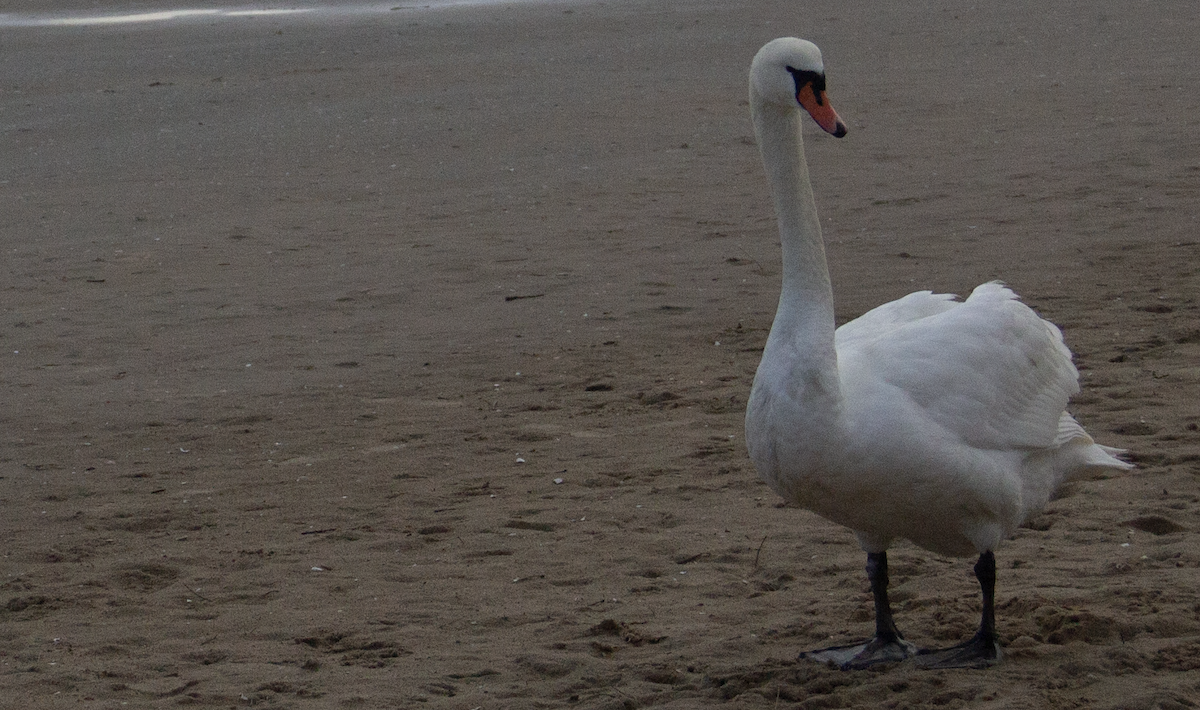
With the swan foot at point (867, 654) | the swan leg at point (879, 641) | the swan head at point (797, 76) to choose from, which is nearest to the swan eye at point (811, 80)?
the swan head at point (797, 76)

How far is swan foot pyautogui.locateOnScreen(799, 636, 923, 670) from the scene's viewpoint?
4168 mm

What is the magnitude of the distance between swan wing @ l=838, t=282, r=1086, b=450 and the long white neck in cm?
14

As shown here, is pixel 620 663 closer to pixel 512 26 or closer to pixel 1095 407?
pixel 1095 407

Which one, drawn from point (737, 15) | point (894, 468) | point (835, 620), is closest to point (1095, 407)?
point (835, 620)

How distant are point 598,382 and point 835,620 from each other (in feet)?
9.39

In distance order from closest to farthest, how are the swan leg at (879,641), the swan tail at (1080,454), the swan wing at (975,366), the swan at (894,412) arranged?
the swan at (894,412) < the swan wing at (975,366) < the swan leg at (879,641) < the swan tail at (1080,454)

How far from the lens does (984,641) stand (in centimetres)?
412

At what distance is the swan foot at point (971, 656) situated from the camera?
4078 mm

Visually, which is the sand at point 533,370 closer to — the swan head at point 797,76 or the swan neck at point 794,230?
the swan neck at point 794,230

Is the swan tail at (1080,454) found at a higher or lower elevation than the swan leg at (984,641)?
higher

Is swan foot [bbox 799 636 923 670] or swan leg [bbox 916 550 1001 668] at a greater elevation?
swan leg [bbox 916 550 1001 668]

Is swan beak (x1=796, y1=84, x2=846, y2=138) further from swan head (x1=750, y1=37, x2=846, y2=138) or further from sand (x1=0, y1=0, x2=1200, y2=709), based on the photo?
sand (x1=0, y1=0, x2=1200, y2=709)

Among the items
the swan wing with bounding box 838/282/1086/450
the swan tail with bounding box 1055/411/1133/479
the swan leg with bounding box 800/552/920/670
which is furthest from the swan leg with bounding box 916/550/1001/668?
the swan tail with bounding box 1055/411/1133/479

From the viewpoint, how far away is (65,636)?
471 centimetres
